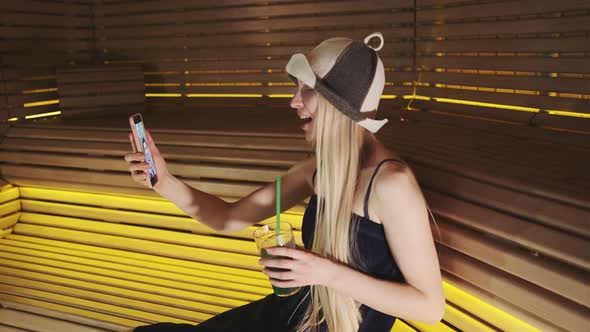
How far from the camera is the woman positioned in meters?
1.76

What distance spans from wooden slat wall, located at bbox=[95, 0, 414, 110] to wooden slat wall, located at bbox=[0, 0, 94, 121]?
22 cm

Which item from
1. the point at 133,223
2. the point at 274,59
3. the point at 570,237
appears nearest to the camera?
the point at 570,237

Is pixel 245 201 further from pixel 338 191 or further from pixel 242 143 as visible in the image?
pixel 242 143

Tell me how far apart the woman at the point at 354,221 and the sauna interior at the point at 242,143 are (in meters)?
0.61

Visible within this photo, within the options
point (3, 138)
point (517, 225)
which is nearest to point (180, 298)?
point (517, 225)

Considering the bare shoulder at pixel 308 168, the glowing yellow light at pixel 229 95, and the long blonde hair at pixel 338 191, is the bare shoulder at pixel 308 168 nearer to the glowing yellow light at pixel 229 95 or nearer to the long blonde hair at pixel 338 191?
the long blonde hair at pixel 338 191

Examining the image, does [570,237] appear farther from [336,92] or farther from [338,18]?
[338,18]

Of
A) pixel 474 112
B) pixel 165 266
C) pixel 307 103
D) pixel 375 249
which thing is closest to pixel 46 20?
pixel 165 266

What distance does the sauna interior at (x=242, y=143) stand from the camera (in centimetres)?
246

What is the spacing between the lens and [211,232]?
4.22m

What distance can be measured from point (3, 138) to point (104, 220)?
1367 millimetres

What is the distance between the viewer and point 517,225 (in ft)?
7.59

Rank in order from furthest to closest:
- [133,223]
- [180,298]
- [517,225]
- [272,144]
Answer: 1. [133,223]
2. [272,144]
3. [180,298]
4. [517,225]

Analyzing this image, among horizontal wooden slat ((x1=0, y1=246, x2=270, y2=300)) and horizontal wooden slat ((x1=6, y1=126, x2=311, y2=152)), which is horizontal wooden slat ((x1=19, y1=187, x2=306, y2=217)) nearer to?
horizontal wooden slat ((x1=6, y1=126, x2=311, y2=152))
